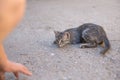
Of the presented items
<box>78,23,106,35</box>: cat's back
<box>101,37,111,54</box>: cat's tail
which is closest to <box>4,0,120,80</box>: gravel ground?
<box>101,37,111,54</box>: cat's tail

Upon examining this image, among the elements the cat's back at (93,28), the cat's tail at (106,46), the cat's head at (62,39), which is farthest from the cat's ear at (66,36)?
the cat's tail at (106,46)

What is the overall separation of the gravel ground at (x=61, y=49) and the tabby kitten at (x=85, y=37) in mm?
61

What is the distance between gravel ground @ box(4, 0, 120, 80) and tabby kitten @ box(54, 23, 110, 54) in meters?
0.06

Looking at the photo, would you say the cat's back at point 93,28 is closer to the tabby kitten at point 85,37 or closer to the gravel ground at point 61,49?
the tabby kitten at point 85,37

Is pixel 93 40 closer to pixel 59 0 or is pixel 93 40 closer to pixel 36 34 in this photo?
pixel 36 34

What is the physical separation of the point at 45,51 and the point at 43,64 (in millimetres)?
321

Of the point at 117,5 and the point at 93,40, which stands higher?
the point at 93,40

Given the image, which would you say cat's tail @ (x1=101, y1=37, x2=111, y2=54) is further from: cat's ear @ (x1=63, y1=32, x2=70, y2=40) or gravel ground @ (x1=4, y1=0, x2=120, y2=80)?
cat's ear @ (x1=63, y1=32, x2=70, y2=40)

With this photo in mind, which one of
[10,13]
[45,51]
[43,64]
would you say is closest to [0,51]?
[10,13]

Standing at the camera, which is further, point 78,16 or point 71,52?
point 78,16

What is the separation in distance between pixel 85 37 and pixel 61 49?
27 cm

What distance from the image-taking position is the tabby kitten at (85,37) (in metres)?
2.95

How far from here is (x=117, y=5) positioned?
4.90 metres

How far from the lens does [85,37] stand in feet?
9.89
